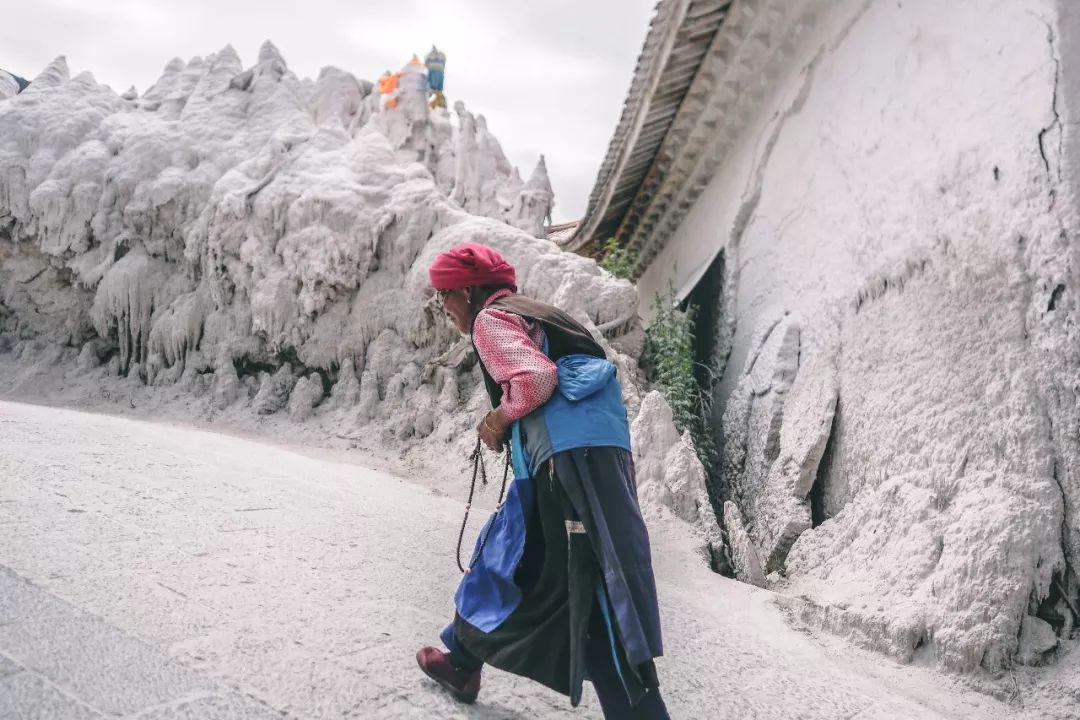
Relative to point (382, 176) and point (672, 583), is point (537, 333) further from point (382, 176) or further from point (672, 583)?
point (382, 176)

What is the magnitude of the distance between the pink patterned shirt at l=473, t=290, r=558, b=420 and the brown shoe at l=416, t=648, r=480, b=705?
666 millimetres

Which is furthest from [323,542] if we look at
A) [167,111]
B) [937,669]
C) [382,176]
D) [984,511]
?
[167,111]

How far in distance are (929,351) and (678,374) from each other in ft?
7.18

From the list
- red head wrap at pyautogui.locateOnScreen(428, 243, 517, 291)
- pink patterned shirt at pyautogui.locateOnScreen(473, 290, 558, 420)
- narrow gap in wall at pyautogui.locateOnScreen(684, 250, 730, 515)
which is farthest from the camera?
narrow gap in wall at pyautogui.locateOnScreen(684, 250, 730, 515)

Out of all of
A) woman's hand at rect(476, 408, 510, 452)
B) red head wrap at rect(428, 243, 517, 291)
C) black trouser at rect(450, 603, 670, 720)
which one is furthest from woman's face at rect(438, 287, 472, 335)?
Result: black trouser at rect(450, 603, 670, 720)

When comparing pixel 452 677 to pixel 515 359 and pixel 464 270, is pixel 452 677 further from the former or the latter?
pixel 464 270

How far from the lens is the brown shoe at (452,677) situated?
5.75 feet

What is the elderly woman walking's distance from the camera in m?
1.54

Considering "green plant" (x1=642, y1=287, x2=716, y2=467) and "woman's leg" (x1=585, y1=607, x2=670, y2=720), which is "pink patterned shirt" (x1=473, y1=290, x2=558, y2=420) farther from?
"green plant" (x1=642, y1=287, x2=716, y2=467)

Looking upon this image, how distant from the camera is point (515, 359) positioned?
5.52ft

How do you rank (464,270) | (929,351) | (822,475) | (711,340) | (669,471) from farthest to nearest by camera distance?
(711,340) → (669,471) → (822,475) → (929,351) → (464,270)

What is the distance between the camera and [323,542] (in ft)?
9.14

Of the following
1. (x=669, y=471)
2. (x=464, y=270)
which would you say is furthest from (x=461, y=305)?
(x=669, y=471)

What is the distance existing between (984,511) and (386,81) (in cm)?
1449
